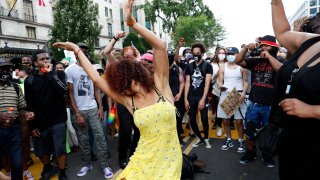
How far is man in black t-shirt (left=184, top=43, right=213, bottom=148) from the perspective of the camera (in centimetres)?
571

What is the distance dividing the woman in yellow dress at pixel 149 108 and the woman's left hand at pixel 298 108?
0.94 m

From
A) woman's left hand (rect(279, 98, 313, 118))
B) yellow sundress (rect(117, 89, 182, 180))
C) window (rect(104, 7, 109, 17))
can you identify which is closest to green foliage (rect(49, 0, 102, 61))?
window (rect(104, 7, 109, 17))

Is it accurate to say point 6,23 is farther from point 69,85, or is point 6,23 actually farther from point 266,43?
point 266,43

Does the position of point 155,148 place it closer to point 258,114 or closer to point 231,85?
point 258,114

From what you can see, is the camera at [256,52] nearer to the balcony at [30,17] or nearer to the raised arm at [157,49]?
the raised arm at [157,49]

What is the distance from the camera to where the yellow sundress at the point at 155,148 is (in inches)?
85.7

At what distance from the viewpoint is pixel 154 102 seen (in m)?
2.34

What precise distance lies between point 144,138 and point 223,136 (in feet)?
14.7

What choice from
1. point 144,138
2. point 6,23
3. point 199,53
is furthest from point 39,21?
point 144,138

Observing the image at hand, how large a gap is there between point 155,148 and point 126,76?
653mm

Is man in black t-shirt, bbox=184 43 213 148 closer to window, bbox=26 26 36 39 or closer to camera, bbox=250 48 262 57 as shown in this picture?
camera, bbox=250 48 262 57

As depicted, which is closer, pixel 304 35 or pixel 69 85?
pixel 304 35

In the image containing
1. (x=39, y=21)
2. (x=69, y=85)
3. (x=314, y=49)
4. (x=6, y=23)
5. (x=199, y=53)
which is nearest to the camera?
(x=314, y=49)

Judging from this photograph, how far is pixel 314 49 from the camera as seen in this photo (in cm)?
173
